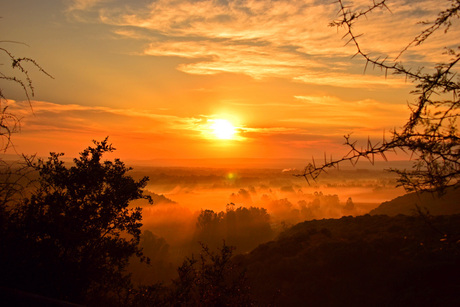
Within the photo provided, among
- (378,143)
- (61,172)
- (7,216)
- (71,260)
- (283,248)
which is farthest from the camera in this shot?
(283,248)

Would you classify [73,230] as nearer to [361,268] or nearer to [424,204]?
[361,268]

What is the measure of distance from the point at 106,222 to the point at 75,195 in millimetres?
1579

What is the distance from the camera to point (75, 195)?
11.5 metres

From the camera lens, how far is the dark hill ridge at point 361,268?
48.5m

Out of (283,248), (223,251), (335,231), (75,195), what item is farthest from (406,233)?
(75,195)

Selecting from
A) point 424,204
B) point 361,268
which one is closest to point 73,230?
point 361,268

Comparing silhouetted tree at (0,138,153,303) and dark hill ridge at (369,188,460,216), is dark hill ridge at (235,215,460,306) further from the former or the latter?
dark hill ridge at (369,188,460,216)

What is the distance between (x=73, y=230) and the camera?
33.0ft

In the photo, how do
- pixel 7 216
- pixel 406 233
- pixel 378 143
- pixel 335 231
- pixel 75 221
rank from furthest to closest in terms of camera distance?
pixel 335 231 → pixel 406 233 → pixel 75 221 → pixel 7 216 → pixel 378 143

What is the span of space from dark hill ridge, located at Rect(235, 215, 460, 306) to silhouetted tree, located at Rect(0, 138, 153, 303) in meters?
42.6

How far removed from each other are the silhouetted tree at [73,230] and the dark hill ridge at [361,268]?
140 ft

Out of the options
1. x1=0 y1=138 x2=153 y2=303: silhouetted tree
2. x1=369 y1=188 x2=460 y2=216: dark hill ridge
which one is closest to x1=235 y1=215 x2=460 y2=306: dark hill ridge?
x1=0 y1=138 x2=153 y2=303: silhouetted tree

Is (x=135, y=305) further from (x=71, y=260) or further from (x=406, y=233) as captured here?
(x=406, y=233)

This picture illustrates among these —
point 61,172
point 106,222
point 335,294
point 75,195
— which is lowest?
point 335,294
